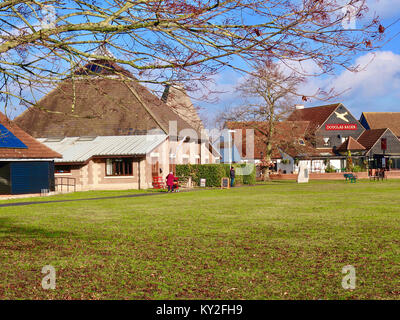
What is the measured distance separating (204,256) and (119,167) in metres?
31.5

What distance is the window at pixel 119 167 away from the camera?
39.5 meters

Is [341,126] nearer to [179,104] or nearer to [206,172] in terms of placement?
[206,172]

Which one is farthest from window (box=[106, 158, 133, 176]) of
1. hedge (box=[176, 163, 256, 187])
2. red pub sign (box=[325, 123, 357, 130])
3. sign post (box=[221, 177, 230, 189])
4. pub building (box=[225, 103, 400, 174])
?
red pub sign (box=[325, 123, 357, 130])

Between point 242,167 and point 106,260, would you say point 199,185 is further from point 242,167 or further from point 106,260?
point 106,260

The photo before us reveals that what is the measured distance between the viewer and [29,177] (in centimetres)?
3303

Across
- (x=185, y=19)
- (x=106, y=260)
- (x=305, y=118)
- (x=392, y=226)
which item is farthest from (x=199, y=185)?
(x=305, y=118)

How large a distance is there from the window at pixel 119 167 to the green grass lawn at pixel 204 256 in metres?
23.7

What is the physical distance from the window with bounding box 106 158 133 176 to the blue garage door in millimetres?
6410

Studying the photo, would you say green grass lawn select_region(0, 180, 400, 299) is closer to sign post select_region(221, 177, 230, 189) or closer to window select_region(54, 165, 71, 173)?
sign post select_region(221, 177, 230, 189)

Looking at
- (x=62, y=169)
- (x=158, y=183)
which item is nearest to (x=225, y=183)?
(x=158, y=183)

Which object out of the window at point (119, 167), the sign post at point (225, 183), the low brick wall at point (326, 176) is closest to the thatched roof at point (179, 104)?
the sign post at point (225, 183)

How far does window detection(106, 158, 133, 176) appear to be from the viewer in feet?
129

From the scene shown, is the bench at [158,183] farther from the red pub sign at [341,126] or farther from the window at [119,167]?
the red pub sign at [341,126]
